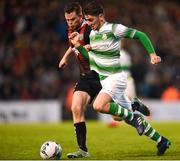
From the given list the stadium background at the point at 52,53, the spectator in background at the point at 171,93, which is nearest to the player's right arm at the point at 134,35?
the stadium background at the point at 52,53

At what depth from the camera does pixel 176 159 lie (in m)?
8.89

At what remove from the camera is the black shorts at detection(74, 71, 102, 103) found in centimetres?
1034

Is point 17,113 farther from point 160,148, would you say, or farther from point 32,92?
point 160,148

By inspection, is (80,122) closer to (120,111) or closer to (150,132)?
(120,111)

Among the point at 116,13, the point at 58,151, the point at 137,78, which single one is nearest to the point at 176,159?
the point at 58,151

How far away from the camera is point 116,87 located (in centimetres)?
980

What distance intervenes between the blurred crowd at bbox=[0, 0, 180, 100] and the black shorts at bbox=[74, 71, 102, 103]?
10935 millimetres

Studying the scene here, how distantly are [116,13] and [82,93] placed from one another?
13140 mm

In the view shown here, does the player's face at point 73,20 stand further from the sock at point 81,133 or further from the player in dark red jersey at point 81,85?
the sock at point 81,133

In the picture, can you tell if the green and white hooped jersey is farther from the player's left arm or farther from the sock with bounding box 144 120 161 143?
the sock with bounding box 144 120 161 143

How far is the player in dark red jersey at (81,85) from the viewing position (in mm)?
9969

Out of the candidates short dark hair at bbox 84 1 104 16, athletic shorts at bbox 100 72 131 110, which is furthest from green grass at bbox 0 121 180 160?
short dark hair at bbox 84 1 104 16

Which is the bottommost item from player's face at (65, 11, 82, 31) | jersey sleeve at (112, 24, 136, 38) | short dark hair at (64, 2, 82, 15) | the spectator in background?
the spectator in background

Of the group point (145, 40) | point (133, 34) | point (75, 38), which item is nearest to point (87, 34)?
point (75, 38)
